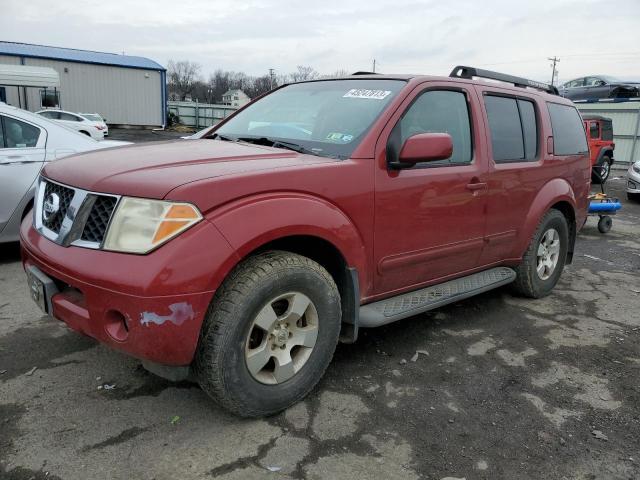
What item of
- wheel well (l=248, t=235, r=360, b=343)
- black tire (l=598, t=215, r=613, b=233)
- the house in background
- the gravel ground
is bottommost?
the gravel ground

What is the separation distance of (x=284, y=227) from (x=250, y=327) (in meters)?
0.50

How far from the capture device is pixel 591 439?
269 cm

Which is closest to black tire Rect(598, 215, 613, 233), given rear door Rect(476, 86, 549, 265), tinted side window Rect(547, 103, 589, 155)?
tinted side window Rect(547, 103, 589, 155)

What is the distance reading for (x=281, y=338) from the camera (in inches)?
105

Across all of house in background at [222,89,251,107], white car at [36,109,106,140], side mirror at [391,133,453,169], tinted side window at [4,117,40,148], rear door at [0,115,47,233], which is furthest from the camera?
house in background at [222,89,251,107]

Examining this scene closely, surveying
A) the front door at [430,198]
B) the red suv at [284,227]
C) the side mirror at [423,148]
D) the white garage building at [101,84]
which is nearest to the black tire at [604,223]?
the red suv at [284,227]

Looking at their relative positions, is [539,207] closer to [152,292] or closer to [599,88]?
[152,292]

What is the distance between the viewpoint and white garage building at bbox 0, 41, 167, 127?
31062mm

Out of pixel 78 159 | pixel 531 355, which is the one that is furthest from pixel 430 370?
pixel 78 159

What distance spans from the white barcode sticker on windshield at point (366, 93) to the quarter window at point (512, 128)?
3.41 ft

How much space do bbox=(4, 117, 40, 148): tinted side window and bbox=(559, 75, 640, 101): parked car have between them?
2214cm

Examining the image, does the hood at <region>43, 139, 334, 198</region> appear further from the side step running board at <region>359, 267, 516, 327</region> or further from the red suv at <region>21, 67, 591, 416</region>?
the side step running board at <region>359, 267, 516, 327</region>

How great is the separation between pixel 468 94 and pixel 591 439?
2389mm

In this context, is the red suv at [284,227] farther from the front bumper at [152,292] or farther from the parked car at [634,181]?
the parked car at [634,181]
